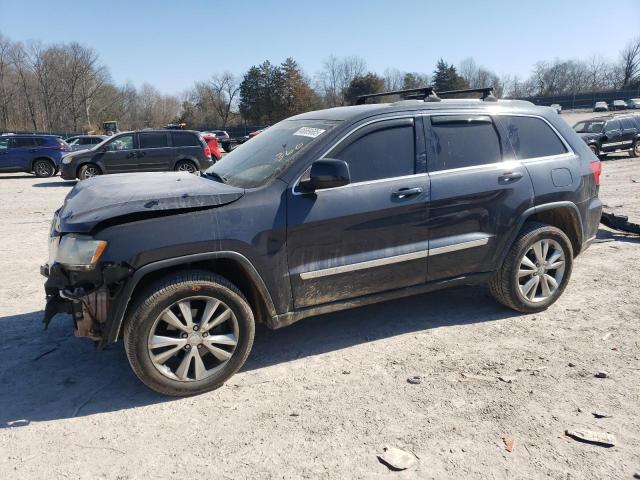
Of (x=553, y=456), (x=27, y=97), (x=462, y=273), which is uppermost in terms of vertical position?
(x=27, y=97)

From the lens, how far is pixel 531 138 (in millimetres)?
4609

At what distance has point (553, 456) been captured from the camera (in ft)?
8.86

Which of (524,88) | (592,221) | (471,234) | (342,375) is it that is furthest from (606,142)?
(524,88)

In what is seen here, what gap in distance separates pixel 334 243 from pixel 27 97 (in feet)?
293

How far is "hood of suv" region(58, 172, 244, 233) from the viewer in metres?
3.18

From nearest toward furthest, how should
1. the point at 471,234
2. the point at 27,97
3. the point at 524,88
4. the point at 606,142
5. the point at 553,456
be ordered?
the point at 553,456, the point at 471,234, the point at 606,142, the point at 27,97, the point at 524,88

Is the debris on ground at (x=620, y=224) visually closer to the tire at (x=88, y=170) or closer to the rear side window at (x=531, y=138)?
the rear side window at (x=531, y=138)

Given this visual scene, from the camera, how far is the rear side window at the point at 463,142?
4168 millimetres

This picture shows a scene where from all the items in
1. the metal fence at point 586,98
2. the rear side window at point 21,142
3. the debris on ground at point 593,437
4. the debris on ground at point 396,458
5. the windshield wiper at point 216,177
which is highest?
the metal fence at point 586,98

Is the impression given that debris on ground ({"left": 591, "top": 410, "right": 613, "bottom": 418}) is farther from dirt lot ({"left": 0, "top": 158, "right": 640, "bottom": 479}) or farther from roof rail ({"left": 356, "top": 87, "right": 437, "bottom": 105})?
roof rail ({"left": 356, "top": 87, "right": 437, "bottom": 105})

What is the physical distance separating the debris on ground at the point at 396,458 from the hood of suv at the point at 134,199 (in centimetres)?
185

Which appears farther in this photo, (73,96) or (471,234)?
(73,96)

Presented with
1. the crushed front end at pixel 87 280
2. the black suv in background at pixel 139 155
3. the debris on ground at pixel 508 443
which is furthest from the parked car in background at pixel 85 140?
the debris on ground at pixel 508 443

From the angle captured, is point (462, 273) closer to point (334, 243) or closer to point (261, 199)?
point (334, 243)
